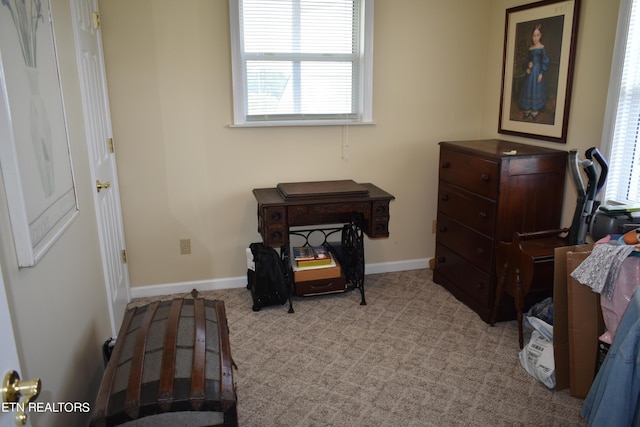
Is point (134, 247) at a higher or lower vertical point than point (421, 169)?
lower

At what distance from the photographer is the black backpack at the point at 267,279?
3.25 meters

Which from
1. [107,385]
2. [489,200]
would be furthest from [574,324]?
[107,385]

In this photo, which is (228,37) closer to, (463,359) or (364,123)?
(364,123)

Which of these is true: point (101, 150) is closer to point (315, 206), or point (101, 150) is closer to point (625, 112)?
point (315, 206)

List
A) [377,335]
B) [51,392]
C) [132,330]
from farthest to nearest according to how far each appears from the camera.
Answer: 1. [377,335]
2. [132,330]
3. [51,392]

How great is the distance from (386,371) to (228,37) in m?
2.38

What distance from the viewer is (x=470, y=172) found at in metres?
3.13

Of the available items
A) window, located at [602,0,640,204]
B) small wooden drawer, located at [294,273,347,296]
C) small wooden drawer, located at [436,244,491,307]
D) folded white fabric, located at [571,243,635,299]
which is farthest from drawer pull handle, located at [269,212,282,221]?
window, located at [602,0,640,204]

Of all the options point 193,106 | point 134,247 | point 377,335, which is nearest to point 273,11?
point 193,106

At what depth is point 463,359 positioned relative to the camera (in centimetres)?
271

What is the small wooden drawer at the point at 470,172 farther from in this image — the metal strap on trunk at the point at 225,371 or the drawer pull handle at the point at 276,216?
the metal strap on trunk at the point at 225,371

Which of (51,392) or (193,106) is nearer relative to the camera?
(51,392)

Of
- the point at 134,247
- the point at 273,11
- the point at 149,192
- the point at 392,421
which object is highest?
the point at 273,11

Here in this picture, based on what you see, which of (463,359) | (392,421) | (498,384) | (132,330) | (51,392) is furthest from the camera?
(463,359)
